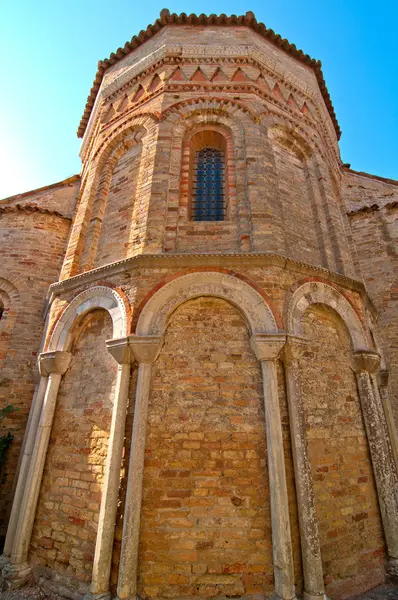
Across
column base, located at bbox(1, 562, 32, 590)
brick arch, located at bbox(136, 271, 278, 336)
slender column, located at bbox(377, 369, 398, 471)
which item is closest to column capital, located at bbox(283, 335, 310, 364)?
brick arch, located at bbox(136, 271, 278, 336)

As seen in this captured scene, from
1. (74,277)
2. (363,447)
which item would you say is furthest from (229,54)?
(363,447)

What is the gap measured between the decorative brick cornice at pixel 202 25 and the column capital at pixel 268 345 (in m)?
7.75

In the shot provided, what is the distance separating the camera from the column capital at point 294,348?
4316 mm

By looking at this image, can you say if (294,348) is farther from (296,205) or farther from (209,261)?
(296,205)

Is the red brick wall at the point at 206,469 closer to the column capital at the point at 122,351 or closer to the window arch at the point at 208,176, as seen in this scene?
the column capital at the point at 122,351

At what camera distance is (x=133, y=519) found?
3.57 meters

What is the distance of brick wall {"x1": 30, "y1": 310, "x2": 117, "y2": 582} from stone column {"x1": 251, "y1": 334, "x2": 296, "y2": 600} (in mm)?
1999

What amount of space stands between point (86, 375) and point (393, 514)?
454 cm

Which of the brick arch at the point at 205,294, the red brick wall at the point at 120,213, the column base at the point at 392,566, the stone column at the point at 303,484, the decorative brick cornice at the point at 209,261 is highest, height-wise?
the red brick wall at the point at 120,213

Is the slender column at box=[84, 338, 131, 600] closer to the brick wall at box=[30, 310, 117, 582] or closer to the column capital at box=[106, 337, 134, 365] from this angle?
the column capital at box=[106, 337, 134, 365]

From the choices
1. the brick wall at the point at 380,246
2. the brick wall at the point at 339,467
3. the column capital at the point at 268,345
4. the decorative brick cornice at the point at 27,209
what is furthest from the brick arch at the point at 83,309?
the brick wall at the point at 380,246

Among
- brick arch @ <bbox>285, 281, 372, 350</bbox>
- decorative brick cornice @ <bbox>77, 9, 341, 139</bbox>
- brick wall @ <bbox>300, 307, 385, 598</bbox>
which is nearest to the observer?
brick wall @ <bbox>300, 307, 385, 598</bbox>

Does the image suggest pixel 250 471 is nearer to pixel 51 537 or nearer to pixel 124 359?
pixel 124 359

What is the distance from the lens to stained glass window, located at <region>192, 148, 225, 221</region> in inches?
232
